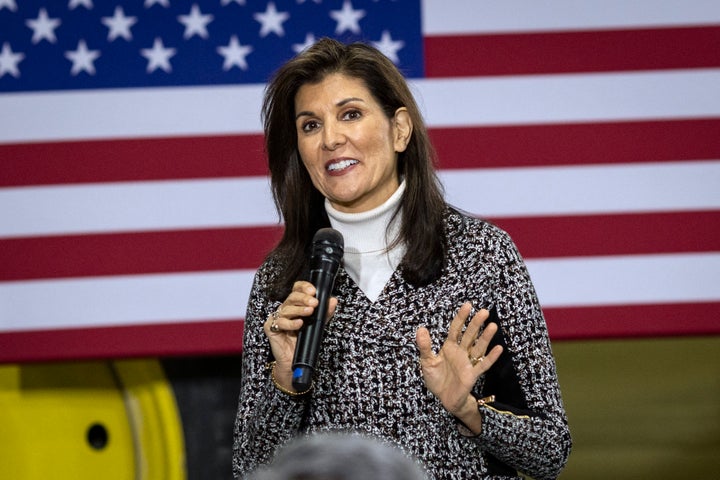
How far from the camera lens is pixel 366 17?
236 centimetres

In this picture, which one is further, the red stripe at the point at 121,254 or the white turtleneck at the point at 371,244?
the red stripe at the point at 121,254

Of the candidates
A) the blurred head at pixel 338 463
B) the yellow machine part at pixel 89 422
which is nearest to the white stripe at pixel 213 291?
the yellow machine part at pixel 89 422

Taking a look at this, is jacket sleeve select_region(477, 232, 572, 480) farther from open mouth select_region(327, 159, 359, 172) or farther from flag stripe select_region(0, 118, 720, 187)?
flag stripe select_region(0, 118, 720, 187)

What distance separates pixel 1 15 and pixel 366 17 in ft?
2.75

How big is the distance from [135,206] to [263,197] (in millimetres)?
294

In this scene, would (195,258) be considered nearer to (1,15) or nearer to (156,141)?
(156,141)

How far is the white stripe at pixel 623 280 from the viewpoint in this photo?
2.38 m

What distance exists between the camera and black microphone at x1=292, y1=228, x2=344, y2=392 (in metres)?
1.28

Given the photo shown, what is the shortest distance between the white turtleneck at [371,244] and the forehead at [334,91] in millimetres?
166

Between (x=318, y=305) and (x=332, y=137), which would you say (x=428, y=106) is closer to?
(x=332, y=137)

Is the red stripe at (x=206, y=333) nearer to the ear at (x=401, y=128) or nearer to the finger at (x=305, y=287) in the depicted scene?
the ear at (x=401, y=128)

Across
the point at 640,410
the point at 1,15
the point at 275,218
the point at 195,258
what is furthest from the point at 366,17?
the point at 640,410

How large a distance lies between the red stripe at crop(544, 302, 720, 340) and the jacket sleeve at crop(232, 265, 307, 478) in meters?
0.94

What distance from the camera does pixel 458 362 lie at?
4.43 feet
